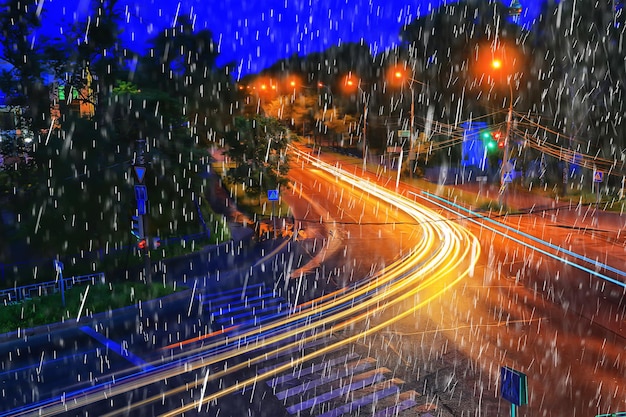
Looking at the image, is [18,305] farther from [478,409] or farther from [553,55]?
[553,55]

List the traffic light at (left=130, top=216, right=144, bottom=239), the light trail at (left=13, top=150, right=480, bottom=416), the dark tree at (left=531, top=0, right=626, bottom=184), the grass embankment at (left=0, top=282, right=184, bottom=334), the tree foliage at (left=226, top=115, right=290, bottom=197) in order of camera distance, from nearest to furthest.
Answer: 1. the light trail at (left=13, top=150, right=480, bottom=416)
2. the grass embankment at (left=0, top=282, right=184, bottom=334)
3. the traffic light at (left=130, top=216, right=144, bottom=239)
4. the tree foliage at (left=226, top=115, right=290, bottom=197)
5. the dark tree at (left=531, top=0, right=626, bottom=184)

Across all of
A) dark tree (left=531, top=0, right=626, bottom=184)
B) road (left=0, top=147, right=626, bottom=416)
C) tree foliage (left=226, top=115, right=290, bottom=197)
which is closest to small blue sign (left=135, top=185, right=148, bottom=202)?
road (left=0, top=147, right=626, bottom=416)

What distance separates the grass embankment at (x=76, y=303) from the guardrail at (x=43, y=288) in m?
1.50

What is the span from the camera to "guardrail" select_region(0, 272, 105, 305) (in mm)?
16594

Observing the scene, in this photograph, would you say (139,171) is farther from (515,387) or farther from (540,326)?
(515,387)

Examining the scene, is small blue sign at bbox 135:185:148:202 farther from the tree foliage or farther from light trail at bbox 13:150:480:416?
the tree foliage

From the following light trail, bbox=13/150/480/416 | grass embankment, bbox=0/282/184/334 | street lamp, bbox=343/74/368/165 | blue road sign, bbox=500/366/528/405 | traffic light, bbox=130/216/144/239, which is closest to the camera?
blue road sign, bbox=500/366/528/405

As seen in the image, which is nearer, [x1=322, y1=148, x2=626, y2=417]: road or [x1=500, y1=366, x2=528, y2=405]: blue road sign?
[x1=500, y1=366, x2=528, y2=405]: blue road sign

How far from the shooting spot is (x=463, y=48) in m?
47.8

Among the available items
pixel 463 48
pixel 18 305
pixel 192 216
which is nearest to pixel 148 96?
pixel 192 216

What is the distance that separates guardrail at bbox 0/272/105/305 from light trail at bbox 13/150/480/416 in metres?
7.88

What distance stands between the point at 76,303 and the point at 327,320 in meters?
7.50

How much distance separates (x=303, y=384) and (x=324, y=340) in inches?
87.1

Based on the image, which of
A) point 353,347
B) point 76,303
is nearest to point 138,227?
point 76,303
